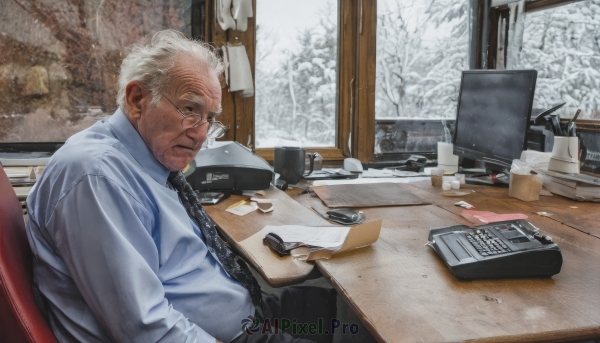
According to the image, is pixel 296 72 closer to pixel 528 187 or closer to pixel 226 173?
pixel 226 173

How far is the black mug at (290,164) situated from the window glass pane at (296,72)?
57 cm

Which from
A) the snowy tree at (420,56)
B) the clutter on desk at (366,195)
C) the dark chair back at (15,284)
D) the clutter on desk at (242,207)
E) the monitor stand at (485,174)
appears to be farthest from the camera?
the snowy tree at (420,56)

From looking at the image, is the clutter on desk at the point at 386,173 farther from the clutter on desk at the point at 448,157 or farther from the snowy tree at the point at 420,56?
the snowy tree at the point at 420,56

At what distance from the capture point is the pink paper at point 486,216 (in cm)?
174

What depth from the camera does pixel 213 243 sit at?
1.40 meters

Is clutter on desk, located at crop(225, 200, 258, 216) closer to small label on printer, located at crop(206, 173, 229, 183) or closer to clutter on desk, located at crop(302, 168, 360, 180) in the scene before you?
small label on printer, located at crop(206, 173, 229, 183)

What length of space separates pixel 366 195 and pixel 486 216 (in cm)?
51

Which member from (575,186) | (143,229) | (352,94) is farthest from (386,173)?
(143,229)

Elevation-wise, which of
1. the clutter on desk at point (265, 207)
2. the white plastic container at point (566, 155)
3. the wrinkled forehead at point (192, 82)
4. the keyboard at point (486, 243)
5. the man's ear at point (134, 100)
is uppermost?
the wrinkled forehead at point (192, 82)

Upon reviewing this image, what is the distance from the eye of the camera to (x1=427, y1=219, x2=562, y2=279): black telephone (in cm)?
119

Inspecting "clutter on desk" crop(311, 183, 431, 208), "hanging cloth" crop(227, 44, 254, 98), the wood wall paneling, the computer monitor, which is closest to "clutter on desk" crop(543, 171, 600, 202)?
the computer monitor

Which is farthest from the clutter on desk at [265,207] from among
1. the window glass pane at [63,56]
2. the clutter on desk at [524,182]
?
the window glass pane at [63,56]

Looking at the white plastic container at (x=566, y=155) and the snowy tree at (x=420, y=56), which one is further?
the snowy tree at (x=420, y=56)

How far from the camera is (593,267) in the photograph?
1.29m
